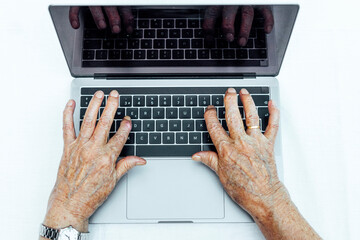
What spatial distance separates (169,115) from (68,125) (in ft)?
0.79

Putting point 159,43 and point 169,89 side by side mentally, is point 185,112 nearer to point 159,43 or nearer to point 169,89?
point 169,89

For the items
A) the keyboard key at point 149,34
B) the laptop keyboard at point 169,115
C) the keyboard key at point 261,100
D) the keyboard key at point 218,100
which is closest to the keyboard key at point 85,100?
the laptop keyboard at point 169,115

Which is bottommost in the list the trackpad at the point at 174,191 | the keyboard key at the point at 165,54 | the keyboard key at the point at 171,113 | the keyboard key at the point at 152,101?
the trackpad at the point at 174,191

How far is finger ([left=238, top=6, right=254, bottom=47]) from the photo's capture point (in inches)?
30.0

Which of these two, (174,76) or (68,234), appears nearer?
(68,234)

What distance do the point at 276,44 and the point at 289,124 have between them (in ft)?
0.66

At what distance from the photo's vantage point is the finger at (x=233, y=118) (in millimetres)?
800

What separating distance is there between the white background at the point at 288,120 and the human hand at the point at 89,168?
0.24 feet

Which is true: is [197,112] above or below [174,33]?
below

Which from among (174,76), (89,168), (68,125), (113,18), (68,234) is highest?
(113,18)

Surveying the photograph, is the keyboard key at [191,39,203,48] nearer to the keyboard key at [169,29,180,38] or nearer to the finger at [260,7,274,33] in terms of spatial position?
the keyboard key at [169,29,180,38]

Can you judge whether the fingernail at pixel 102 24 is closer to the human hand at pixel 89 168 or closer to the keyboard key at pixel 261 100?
the human hand at pixel 89 168

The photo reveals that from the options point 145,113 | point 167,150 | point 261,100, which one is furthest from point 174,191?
point 261,100

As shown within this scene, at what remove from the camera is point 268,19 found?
31.4 inches
